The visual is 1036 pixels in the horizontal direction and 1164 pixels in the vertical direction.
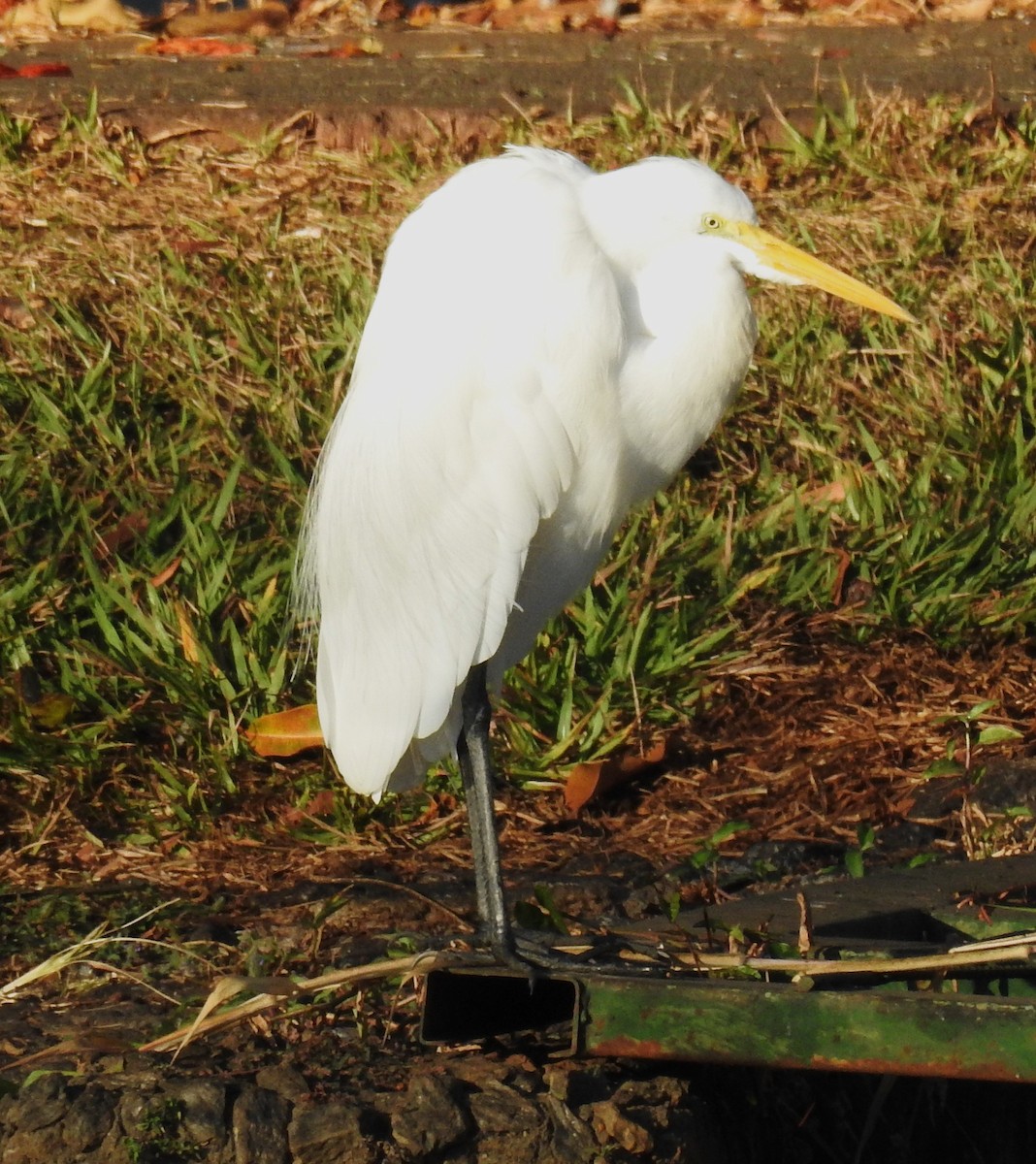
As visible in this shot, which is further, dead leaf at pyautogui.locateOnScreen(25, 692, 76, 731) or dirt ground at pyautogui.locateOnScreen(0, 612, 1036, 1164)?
dead leaf at pyautogui.locateOnScreen(25, 692, 76, 731)

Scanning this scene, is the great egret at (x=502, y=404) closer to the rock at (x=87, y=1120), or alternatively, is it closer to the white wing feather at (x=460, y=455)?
the white wing feather at (x=460, y=455)

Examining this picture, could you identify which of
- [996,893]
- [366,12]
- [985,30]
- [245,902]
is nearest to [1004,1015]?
[996,893]

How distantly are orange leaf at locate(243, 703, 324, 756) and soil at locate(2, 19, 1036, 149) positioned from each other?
266cm

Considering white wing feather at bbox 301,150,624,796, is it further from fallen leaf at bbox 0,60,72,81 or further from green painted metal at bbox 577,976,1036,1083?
fallen leaf at bbox 0,60,72,81

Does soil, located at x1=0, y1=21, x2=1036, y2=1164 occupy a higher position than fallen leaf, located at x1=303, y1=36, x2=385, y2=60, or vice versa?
fallen leaf, located at x1=303, y1=36, x2=385, y2=60

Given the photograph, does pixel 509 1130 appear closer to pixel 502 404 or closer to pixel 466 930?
pixel 466 930

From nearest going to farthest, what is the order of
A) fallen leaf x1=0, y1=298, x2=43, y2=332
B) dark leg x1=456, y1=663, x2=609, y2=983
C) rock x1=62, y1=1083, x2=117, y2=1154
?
rock x1=62, y1=1083, x2=117, y2=1154, dark leg x1=456, y1=663, x2=609, y2=983, fallen leaf x1=0, y1=298, x2=43, y2=332

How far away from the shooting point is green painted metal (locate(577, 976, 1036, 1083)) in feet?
7.16

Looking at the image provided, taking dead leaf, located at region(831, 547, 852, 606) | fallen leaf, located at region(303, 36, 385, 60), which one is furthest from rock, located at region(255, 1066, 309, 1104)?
fallen leaf, located at region(303, 36, 385, 60)

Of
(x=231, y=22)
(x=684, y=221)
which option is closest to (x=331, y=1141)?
(x=684, y=221)

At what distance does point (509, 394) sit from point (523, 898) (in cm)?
102

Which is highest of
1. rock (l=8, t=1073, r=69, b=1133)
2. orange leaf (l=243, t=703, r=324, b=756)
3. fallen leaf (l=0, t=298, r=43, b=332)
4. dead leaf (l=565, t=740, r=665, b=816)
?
fallen leaf (l=0, t=298, r=43, b=332)

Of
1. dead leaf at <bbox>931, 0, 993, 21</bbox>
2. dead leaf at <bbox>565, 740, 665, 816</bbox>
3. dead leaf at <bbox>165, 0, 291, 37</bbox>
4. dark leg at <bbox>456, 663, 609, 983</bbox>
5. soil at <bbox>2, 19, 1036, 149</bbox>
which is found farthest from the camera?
dead leaf at <bbox>165, 0, 291, 37</bbox>

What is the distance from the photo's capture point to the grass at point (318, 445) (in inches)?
144
